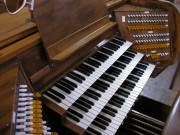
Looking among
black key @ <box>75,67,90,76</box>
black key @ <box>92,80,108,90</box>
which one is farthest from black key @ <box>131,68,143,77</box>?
black key @ <box>75,67,90,76</box>

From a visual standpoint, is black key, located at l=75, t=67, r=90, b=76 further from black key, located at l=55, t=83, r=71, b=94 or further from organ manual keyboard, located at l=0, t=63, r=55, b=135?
organ manual keyboard, located at l=0, t=63, r=55, b=135

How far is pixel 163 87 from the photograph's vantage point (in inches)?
122

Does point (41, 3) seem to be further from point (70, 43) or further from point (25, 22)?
point (70, 43)

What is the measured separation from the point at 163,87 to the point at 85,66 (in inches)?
78.7

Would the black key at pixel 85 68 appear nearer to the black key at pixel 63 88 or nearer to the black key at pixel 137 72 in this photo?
the black key at pixel 63 88

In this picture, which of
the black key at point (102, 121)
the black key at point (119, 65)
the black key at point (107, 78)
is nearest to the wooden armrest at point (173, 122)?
the black key at point (102, 121)

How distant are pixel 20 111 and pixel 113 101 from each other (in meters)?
0.85

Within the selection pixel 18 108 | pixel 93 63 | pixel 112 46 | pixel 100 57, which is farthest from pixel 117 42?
pixel 18 108

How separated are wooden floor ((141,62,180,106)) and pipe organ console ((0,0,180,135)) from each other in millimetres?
740

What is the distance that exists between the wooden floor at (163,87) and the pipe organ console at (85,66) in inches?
29.1

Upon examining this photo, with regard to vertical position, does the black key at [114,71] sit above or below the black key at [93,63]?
below

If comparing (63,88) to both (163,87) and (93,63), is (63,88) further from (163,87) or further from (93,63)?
(163,87)

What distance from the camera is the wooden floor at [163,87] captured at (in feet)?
9.15

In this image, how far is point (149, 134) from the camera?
70.3 inches
